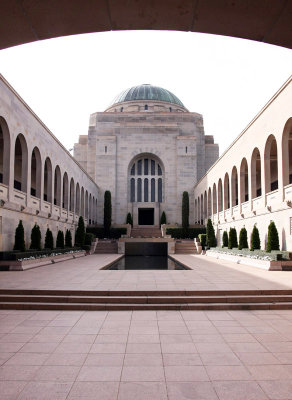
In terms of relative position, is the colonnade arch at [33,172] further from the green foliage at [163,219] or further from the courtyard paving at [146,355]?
the courtyard paving at [146,355]

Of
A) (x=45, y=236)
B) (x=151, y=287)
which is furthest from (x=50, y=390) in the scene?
(x=45, y=236)

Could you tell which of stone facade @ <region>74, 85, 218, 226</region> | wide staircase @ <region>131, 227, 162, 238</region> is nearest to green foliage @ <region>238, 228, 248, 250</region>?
wide staircase @ <region>131, 227, 162, 238</region>

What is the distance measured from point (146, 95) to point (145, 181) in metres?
16.8

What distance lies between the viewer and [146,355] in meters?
5.02

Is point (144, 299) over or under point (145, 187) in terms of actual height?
under

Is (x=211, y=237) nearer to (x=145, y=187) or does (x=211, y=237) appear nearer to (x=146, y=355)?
(x=145, y=187)

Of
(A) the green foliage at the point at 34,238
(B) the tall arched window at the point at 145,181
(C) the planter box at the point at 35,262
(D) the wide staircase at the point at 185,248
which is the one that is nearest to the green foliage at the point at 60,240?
(C) the planter box at the point at 35,262

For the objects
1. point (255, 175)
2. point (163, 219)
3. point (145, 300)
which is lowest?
point (145, 300)

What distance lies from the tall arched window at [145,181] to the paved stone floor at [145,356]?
116ft

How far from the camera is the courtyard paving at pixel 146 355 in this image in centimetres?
386

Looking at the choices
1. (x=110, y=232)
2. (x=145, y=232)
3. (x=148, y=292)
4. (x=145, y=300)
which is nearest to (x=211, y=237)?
(x=145, y=232)

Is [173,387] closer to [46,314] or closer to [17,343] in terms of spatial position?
[17,343]

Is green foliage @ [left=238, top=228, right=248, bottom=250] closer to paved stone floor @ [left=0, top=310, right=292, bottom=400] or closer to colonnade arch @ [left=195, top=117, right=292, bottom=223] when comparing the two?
colonnade arch @ [left=195, top=117, right=292, bottom=223]

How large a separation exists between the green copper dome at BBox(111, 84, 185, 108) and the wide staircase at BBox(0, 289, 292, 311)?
154 feet
